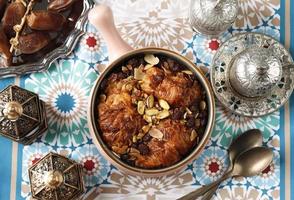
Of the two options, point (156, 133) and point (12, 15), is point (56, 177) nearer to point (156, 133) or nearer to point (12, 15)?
point (156, 133)

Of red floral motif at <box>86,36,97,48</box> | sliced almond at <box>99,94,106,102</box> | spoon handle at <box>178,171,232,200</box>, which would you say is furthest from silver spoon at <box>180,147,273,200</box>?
red floral motif at <box>86,36,97,48</box>

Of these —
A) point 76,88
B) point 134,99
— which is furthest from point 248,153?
point 76,88

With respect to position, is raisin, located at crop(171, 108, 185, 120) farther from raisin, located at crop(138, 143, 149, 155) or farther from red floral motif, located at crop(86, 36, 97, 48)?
red floral motif, located at crop(86, 36, 97, 48)

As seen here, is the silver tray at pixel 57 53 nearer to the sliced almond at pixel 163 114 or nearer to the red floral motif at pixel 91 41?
the red floral motif at pixel 91 41

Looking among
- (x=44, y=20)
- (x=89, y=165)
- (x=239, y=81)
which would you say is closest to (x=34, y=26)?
(x=44, y=20)

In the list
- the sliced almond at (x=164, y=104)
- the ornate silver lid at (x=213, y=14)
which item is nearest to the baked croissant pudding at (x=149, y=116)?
the sliced almond at (x=164, y=104)

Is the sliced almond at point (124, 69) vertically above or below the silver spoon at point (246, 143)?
above
